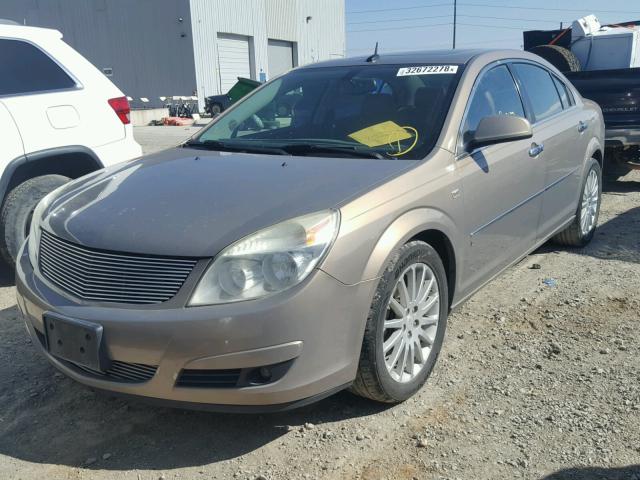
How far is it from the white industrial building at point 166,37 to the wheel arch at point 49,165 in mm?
25440

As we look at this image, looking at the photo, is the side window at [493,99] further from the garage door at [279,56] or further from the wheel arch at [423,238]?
the garage door at [279,56]

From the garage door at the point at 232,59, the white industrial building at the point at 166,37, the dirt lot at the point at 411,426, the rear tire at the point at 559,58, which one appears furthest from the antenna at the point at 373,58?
the garage door at the point at 232,59

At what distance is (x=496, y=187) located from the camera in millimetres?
3576

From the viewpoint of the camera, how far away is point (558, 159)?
4.46 m

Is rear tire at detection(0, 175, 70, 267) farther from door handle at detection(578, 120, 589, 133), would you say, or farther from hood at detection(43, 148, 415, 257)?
door handle at detection(578, 120, 589, 133)

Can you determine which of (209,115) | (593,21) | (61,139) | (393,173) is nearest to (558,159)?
(393,173)

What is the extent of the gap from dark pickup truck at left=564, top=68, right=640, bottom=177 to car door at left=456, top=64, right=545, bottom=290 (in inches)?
135

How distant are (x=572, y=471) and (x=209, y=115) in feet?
86.9

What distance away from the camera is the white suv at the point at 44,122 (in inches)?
179

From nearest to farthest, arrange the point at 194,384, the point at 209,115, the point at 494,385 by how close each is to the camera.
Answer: the point at 194,384 < the point at 494,385 < the point at 209,115

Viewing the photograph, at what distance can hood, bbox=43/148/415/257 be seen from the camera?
2.51m

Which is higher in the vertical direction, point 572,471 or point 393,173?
point 393,173

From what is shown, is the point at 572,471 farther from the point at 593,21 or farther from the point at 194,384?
the point at 593,21

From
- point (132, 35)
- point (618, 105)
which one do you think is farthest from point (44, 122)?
point (132, 35)
